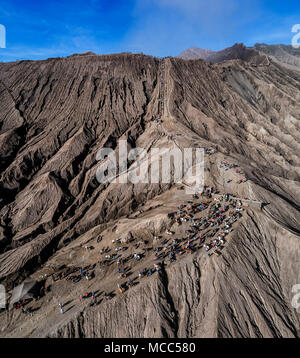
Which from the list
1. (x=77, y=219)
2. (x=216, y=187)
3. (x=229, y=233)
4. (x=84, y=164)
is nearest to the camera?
(x=229, y=233)

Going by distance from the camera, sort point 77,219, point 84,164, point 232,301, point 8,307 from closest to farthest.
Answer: point 232,301
point 8,307
point 77,219
point 84,164

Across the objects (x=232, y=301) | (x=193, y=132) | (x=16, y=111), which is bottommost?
(x=232, y=301)

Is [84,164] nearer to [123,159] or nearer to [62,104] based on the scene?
[123,159]

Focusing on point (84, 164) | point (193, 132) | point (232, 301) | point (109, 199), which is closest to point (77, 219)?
point (109, 199)

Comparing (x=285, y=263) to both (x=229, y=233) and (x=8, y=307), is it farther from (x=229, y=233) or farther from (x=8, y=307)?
(x=8, y=307)

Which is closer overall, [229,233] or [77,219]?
[229,233]
